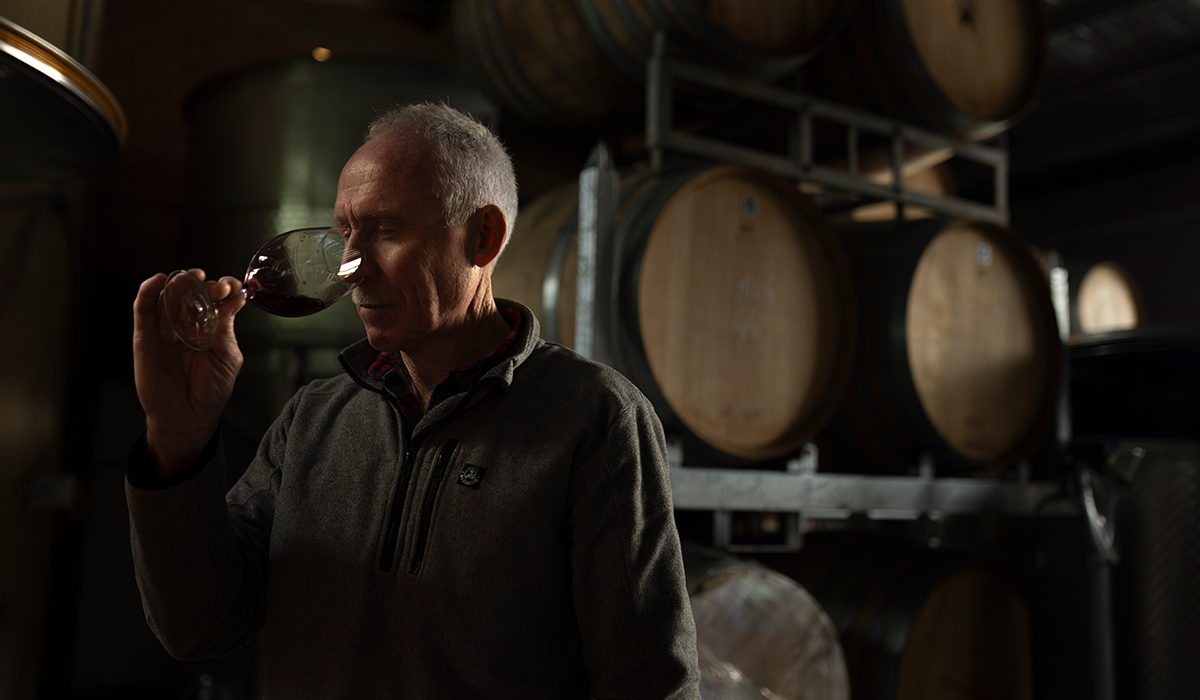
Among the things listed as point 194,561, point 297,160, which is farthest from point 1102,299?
point 194,561

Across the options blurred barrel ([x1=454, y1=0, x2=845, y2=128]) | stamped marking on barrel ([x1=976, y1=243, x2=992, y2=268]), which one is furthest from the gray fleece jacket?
stamped marking on barrel ([x1=976, y1=243, x2=992, y2=268])

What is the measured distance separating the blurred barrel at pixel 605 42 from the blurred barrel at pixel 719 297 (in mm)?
403

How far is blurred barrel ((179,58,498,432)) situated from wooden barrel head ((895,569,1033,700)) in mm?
2240

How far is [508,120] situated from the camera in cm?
352

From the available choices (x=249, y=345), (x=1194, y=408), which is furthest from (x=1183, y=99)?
(x=249, y=345)

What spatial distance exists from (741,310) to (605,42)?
966 millimetres

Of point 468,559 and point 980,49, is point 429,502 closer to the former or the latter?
point 468,559

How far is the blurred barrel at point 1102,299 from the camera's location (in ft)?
18.7

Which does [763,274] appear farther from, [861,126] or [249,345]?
[249,345]

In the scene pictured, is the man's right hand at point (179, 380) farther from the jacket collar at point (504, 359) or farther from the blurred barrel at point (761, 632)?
the blurred barrel at point (761, 632)

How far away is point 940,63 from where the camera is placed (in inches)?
129

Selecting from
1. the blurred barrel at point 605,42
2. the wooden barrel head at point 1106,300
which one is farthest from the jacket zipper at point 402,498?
the wooden barrel head at point 1106,300

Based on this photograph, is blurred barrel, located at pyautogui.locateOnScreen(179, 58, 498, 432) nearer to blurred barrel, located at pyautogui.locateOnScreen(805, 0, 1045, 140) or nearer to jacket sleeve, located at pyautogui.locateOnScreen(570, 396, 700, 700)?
blurred barrel, located at pyautogui.locateOnScreen(805, 0, 1045, 140)

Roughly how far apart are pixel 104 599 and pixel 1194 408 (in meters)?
4.98
